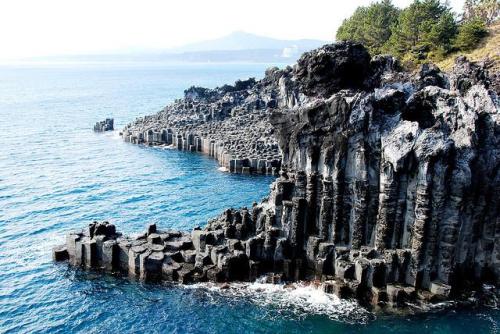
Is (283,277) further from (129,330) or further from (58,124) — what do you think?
(58,124)

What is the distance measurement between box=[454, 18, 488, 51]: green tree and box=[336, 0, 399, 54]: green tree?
2774cm

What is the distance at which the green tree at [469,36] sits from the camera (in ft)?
404

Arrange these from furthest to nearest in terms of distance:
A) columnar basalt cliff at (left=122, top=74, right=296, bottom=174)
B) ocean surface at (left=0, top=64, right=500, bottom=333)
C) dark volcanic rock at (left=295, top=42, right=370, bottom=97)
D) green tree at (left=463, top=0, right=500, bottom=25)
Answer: green tree at (left=463, top=0, right=500, bottom=25), columnar basalt cliff at (left=122, top=74, right=296, bottom=174), dark volcanic rock at (left=295, top=42, right=370, bottom=97), ocean surface at (left=0, top=64, right=500, bottom=333)

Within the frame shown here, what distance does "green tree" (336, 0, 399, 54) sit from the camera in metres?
156

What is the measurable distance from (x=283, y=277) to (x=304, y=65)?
24.2 metres

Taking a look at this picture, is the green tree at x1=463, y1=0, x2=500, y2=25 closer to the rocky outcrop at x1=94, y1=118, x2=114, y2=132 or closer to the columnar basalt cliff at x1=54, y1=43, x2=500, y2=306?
the rocky outcrop at x1=94, y1=118, x2=114, y2=132

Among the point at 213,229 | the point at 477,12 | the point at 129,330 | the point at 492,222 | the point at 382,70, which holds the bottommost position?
the point at 129,330

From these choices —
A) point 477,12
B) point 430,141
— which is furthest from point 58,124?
point 477,12

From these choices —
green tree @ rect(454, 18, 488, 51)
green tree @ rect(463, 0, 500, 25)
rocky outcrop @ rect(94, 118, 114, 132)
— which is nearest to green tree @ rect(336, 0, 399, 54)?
green tree @ rect(463, 0, 500, 25)

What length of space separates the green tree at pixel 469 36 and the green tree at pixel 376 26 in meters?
27.7

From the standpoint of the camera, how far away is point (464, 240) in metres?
43.1

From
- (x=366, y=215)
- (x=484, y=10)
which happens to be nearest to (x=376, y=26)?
(x=484, y=10)

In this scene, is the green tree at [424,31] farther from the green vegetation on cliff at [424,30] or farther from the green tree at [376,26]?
the green tree at [376,26]

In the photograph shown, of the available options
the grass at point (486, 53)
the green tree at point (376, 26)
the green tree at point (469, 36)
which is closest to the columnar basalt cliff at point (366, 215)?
the grass at point (486, 53)
